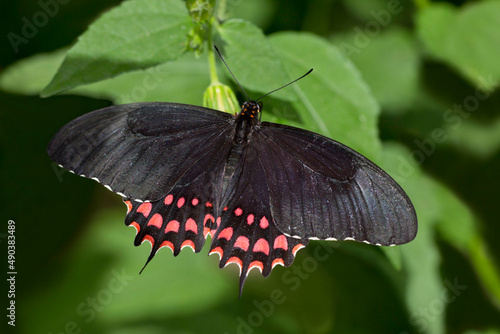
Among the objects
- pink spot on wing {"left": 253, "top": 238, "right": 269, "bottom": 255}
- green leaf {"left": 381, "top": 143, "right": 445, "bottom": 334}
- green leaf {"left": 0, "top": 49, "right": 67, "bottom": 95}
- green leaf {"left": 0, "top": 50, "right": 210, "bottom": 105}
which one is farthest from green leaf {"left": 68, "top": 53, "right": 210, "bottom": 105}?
green leaf {"left": 381, "top": 143, "right": 445, "bottom": 334}

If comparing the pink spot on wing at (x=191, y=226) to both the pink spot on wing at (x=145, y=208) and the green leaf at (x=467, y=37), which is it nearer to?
the pink spot on wing at (x=145, y=208)

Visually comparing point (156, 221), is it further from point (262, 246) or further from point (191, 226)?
point (262, 246)

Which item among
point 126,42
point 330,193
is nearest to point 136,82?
point 126,42

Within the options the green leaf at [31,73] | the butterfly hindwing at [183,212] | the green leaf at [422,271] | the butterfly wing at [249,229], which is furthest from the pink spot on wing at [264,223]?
the green leaf at [31,73]

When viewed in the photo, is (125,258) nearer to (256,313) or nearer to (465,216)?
(256,313)

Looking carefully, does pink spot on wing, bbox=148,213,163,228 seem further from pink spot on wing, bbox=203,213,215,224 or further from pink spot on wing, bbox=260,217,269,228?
pink spot on wing, bbox=260,217,269,228

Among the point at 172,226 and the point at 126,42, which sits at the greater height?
the point at 126,42
